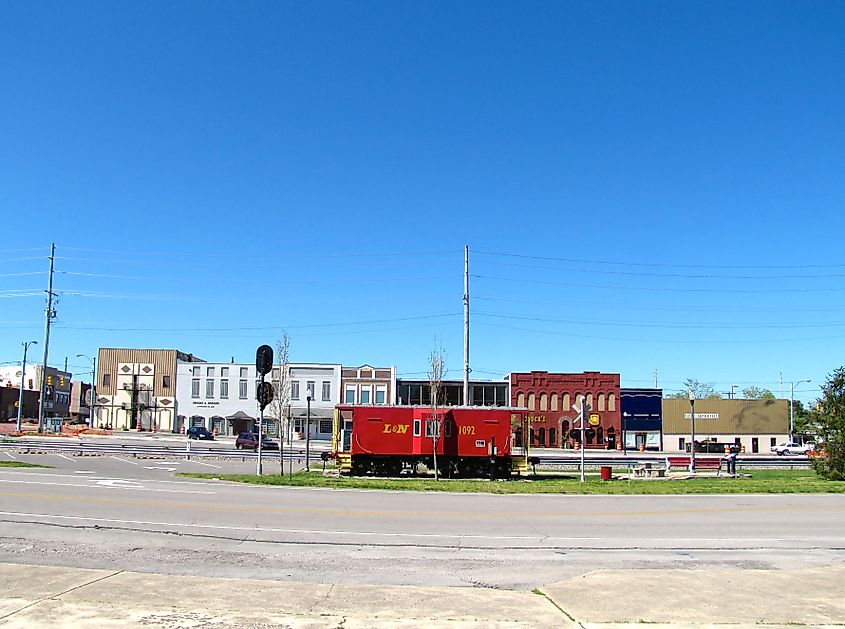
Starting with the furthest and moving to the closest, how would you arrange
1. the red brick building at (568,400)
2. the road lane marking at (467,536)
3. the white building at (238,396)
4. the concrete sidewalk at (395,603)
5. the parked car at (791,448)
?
1. the white building at (238,396)
2. the red brick building at (568,400)
3. the parked car at (791,448)
4. the road lane marking at (467,536)
5. the concrete sidewalk at (395,603)

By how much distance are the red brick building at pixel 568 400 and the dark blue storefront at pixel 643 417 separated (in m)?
1.84

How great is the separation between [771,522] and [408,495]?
1022cm

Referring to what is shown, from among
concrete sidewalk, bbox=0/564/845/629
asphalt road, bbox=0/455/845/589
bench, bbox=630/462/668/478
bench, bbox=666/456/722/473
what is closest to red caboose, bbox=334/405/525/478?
bench, bbox=630/462/668/478

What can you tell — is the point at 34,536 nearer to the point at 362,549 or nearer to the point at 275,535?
the point at 275,535

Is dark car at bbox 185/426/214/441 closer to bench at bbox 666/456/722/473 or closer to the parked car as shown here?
bench at bbox 666/456/722/473

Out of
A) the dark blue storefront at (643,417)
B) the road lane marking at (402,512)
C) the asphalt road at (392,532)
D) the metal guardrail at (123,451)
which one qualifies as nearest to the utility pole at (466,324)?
the metal guardrail at (123,451)

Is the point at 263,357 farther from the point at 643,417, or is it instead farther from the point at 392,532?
the point at 643,417

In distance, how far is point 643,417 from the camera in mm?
85625

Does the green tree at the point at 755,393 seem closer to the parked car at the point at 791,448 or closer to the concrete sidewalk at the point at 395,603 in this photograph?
the parked car at the point at 791,448

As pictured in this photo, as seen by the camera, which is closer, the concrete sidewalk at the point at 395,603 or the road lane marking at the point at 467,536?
the concrete sidewalk at the point at 395,603

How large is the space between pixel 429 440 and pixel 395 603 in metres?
24.4

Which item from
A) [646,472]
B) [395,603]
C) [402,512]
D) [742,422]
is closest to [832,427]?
[646,472]

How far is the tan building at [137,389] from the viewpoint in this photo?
300 feet

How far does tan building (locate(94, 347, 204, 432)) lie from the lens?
91.5 m
